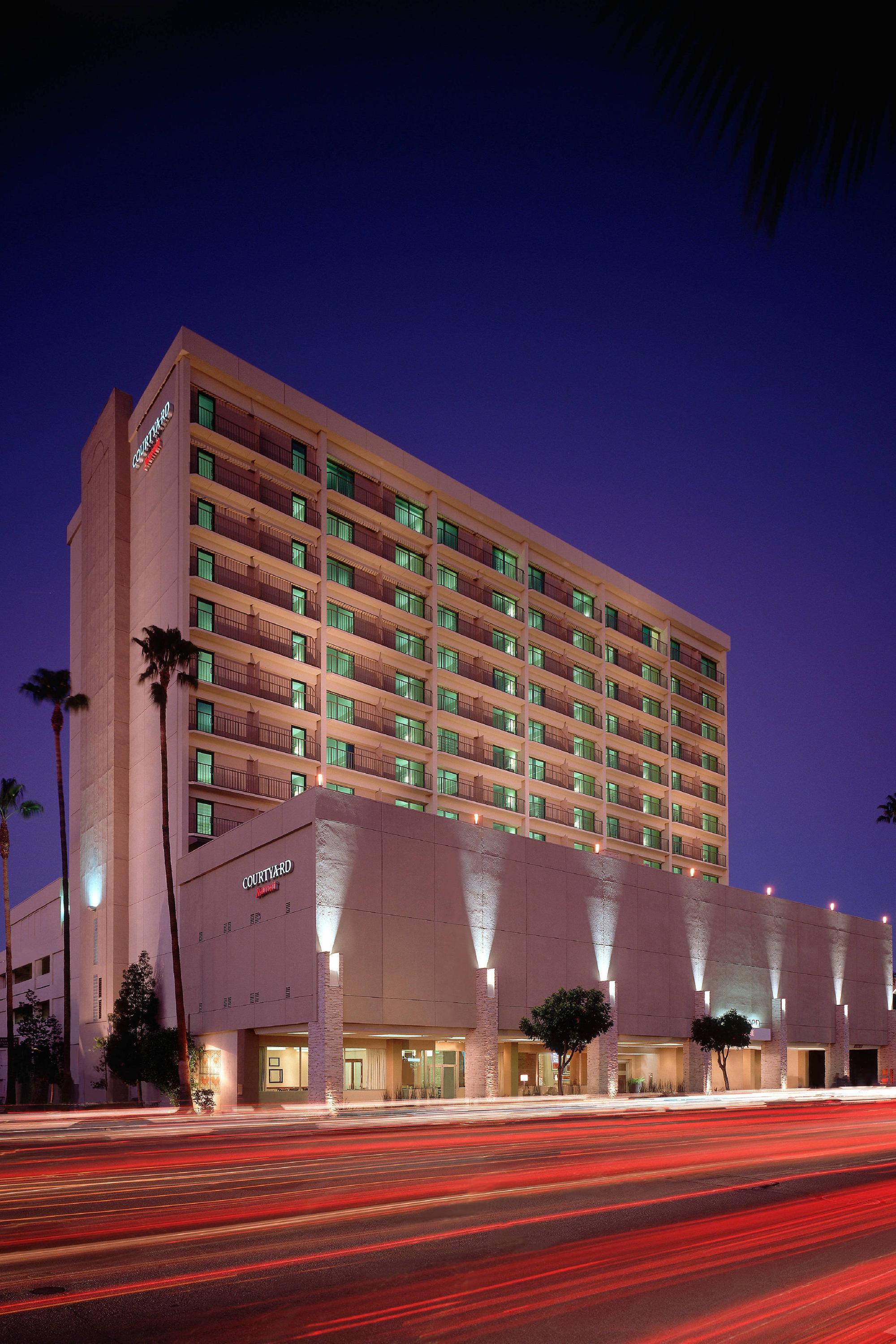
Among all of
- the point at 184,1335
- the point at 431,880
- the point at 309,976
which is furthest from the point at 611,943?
the point at 184,1335

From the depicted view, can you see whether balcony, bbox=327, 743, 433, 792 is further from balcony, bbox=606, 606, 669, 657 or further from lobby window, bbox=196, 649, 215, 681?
balcony, bbox=606, 606, 669, 657

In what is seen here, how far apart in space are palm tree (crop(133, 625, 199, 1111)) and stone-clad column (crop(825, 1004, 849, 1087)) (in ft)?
149

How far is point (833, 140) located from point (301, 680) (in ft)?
201

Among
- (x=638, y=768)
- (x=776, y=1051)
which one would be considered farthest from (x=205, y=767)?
(x=776, y=1051)

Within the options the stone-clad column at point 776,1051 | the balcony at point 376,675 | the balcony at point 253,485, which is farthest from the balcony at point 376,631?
the stone-clad column at point 776,1051

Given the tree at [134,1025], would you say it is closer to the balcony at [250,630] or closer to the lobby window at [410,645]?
the balcony at [250,630]

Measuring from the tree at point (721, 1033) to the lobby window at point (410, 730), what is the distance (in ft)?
72.5

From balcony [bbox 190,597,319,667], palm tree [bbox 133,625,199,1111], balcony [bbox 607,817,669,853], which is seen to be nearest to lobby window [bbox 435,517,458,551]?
balcony [bbox 190,597,319,667]

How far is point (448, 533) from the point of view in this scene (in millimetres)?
A: 74938

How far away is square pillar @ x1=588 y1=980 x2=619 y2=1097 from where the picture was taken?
5631cm

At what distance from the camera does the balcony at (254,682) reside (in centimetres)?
5934

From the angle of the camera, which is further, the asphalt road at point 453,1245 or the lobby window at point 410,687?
the lobby window at point 410,687

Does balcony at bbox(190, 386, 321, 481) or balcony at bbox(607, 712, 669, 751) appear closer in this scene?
balcony at bbox(190, 386, 321, 481)

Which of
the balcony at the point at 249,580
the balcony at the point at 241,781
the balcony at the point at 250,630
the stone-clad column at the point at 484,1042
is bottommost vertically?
the stone-clad column at the point at 484,1042
